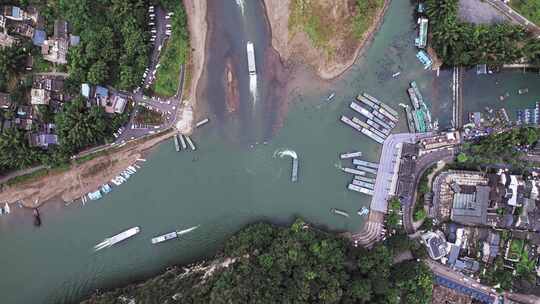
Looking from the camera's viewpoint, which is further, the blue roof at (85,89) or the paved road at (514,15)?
the blue roof at (85,89)

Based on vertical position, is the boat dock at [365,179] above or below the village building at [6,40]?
below

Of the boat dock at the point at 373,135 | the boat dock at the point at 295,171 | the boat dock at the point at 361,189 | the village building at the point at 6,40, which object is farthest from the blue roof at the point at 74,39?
the boat dock at the point at 361,189

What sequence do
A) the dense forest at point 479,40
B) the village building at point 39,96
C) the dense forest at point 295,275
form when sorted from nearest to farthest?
the dense forest at point 295,275, the dense forest at point 479,40, the village building at point 39,96

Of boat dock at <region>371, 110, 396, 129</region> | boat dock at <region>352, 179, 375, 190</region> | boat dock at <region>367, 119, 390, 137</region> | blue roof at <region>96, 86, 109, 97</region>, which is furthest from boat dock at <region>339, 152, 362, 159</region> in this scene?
blue roof at <region>96, 86, 109, 97</region>

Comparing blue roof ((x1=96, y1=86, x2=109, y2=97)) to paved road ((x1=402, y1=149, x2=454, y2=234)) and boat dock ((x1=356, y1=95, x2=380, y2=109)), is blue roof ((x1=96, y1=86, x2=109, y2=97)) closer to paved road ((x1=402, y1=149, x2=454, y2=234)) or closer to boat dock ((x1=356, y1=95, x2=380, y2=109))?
boat dock ((x1=356, y1=95, x2=380, y2=109))

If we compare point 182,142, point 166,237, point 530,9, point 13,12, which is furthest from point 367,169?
point 13,12

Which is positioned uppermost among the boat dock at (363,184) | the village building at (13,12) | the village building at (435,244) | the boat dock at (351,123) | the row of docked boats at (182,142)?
the village building at (13,12)

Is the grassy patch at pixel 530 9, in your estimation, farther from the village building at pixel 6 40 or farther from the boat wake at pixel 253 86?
the village building at pixel 6 40

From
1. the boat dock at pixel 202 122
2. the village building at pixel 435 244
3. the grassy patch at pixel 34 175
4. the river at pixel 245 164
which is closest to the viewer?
the village building at pixel 435 244
